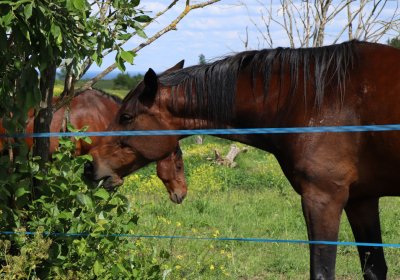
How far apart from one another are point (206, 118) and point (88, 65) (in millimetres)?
806

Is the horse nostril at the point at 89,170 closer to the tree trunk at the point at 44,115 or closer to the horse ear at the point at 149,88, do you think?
the tree trunk at the point at 44,115

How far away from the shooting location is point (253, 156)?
13.9 metres

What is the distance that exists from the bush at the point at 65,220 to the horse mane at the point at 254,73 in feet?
2.62

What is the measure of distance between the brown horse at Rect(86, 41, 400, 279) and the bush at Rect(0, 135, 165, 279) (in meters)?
0.51

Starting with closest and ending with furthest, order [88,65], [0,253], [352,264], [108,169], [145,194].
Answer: [0,253], [88,65], [108,169], [352,264], [145,194]

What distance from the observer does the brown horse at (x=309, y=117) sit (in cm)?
390

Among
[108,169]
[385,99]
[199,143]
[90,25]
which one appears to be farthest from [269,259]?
[199,143]

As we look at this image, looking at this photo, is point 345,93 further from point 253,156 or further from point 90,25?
point 253,156

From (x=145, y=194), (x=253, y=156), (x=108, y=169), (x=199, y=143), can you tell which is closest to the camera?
(x=108, y=169)

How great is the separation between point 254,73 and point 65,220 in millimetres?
1446

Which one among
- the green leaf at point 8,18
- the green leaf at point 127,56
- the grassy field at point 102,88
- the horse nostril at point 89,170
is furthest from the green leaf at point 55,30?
the grassy field at point 102,88

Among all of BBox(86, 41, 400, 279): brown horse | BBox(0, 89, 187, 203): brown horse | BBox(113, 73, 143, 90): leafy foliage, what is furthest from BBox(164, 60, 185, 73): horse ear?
BBox(113, 73, 143, 90): leafy foliage

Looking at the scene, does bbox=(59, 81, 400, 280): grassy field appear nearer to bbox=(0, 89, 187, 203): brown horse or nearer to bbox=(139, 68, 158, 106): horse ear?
bbox=(0, 89, 187, 203): brown horse

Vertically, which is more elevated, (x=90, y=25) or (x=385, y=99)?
(x=90, y=25)
